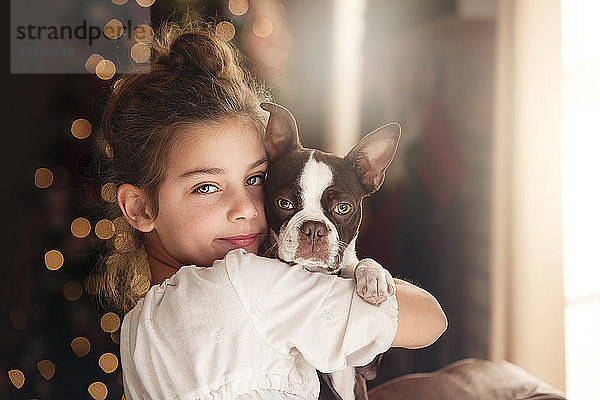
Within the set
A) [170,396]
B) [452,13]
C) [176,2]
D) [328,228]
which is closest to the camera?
[170,396]

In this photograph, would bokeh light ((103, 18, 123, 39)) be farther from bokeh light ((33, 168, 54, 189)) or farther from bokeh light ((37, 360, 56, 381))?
bokeh light ((37, 360, 56, 381))

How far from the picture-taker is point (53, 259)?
1370 millimetres

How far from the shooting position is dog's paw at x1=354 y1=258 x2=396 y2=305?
3.29ft

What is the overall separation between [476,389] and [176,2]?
107cm

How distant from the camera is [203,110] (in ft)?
3.77

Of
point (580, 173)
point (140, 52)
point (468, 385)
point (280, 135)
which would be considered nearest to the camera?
→ point (280, 135)

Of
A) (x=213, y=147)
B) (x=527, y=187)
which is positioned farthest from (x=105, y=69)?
(x=527, y=187)

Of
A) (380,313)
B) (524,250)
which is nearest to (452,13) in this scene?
(524,250)

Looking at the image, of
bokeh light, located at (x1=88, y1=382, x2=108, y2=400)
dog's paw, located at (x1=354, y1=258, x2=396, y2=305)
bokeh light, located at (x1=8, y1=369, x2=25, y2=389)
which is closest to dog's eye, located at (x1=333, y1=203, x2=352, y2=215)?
dog's paw, located at (x1=354, y1=258, x2=396, y2=305)

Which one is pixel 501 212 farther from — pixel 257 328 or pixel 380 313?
pixel 257 328

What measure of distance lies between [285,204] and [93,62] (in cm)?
56

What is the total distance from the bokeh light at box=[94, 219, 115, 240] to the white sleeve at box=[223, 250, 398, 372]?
1.34 ft

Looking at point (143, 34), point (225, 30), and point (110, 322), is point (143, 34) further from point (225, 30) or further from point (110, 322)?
point (110, 322)

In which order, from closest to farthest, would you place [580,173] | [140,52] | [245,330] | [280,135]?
[245,330] < [280,135] < [140,52] < [580,173]
